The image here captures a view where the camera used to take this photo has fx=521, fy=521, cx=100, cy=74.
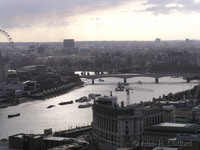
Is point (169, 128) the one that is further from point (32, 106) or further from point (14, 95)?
point (14, 95)

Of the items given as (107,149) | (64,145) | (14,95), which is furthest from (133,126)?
(14,95)

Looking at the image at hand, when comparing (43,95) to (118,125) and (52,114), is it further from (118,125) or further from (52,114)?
(118,125)

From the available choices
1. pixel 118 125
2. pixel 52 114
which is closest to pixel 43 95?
pixel 52 114

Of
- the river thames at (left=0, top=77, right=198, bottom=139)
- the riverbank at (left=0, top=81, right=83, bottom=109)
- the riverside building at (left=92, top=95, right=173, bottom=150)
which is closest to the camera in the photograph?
the riverside building at (left=92, top=95, right=173, bottom=150)

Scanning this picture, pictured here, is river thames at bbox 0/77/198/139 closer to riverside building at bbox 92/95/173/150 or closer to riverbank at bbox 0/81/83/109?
riverbank at bbox 0/81/83/109

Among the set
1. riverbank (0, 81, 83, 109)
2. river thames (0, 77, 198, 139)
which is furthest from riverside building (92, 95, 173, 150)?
riverbank (0, 81, 83, 109)

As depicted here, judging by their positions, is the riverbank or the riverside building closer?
the riverside building

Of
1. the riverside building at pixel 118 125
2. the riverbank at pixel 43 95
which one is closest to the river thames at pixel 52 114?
the riverbank at pixel 43 95

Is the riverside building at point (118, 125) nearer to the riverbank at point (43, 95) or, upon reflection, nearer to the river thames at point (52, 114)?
the river thames at point (52, 114)

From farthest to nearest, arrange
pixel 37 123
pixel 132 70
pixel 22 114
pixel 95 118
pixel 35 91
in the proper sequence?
pixel 132 70 < pixel 35 91 < pixel 22 114 < pixel 37 123 < pixel 95 118
